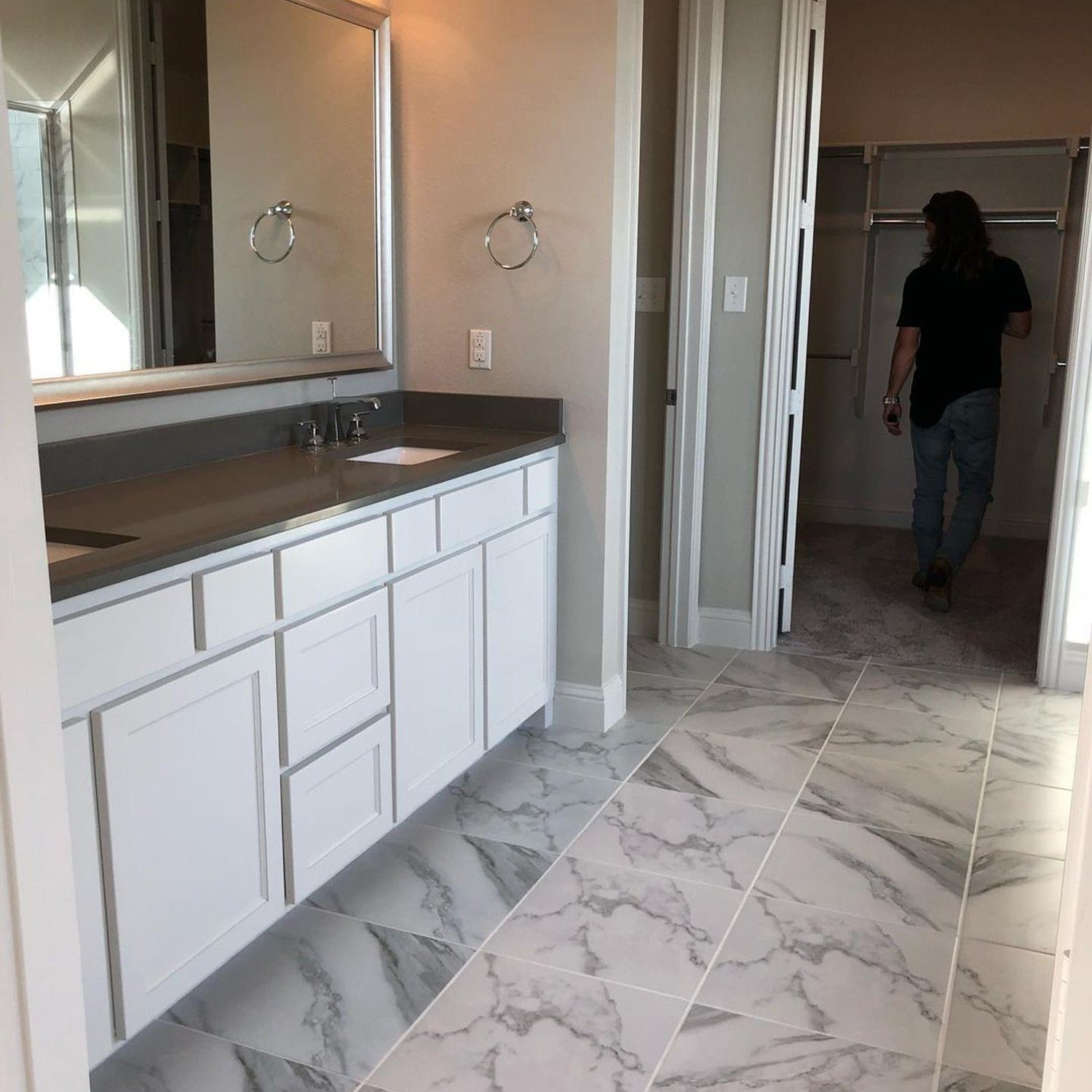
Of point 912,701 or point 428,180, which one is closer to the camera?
point 428,180

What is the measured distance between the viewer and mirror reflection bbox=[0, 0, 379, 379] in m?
2.21

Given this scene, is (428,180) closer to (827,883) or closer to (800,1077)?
(827,883)

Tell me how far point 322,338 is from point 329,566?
1041 mm

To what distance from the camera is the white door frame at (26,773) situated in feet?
3.42

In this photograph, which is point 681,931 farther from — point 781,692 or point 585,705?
point 781,692

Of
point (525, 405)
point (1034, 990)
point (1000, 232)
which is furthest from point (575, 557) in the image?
point (1000, 232)

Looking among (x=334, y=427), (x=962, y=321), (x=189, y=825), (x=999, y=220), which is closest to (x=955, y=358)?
(x=962, y=321)

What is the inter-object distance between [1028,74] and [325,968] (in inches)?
200

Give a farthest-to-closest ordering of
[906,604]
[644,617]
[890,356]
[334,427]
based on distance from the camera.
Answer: [890,356] < [906,604] < [644,617] < [334,427]

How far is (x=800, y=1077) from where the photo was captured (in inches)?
75.9

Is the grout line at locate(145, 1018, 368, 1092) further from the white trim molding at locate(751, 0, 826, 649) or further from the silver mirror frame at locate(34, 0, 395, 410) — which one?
the white trim molding at locate(751, 0, 826, 649)

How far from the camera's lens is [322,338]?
3.07 meters

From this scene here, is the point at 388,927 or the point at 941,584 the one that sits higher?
the point at 941,584

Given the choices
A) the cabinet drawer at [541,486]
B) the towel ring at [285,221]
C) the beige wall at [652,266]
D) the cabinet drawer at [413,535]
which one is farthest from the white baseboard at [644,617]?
the towel ring at [285,221]
